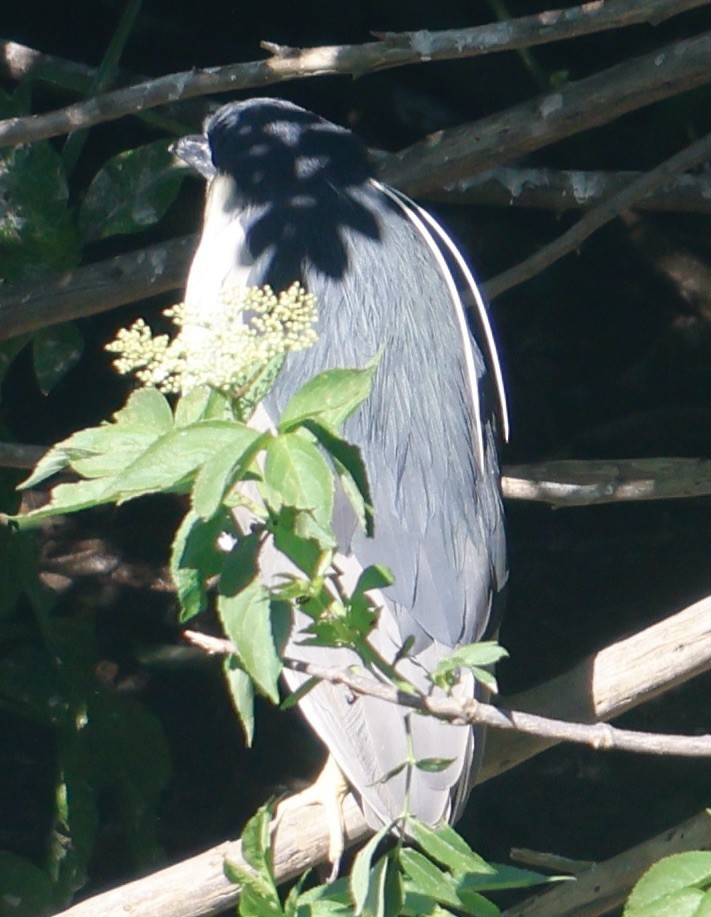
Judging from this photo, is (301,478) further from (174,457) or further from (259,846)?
(259,846)

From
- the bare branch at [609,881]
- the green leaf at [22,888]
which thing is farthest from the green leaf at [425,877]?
the green leaf at [22,888]

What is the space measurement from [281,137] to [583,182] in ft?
1.88

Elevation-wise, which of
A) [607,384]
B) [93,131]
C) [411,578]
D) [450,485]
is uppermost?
[93,131]

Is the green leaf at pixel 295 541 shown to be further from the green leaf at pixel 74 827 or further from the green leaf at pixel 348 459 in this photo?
the green leaf at pixel 74 827

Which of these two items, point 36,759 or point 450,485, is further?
point 36,759

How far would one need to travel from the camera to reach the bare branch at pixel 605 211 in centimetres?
215

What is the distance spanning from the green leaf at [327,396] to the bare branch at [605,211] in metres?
1.41

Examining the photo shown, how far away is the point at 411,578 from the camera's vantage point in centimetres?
159

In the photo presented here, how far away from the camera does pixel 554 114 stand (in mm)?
2090

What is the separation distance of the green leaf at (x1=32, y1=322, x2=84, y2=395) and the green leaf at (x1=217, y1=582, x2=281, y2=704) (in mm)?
1458

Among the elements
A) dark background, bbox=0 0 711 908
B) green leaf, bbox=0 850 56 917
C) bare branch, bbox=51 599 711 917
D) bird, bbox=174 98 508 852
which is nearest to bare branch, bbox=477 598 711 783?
bare branch, bbox=51 599 711 917

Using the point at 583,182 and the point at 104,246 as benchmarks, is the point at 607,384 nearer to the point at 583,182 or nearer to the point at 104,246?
the point at 583,182

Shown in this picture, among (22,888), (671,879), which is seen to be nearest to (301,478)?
(671,879)

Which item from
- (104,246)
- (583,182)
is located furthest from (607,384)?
(104,246)
